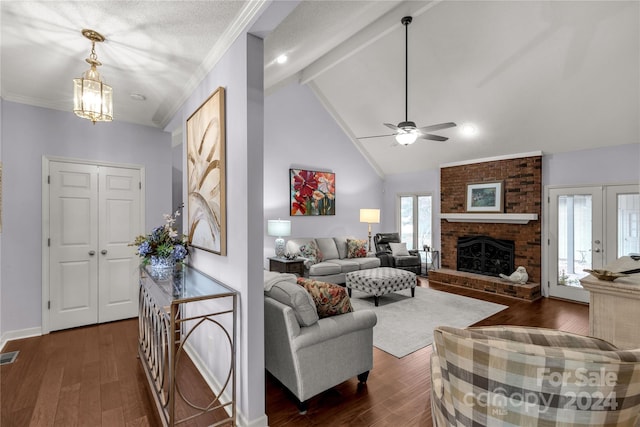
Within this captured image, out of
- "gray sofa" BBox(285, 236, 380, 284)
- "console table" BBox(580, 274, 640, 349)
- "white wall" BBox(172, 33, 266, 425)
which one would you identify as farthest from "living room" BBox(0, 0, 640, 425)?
"console table" BBox(580, 274, 640, 349)

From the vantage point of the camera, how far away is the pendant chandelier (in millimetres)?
2010

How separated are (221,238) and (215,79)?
1.27 metres

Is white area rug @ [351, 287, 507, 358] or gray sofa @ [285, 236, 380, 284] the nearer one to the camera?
white area rug @ [351, 287, 507, 358]

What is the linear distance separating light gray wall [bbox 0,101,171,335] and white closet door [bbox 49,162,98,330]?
12 cm

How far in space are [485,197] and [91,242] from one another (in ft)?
21.2

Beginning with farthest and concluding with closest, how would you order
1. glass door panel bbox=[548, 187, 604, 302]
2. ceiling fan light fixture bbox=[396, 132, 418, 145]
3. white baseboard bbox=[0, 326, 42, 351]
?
glass door panel bbox=[548, 187, 604, 302], ceiling fan light fixture bbox=[396, 132, 418, 145], white baseboard bbox=[0, 326, 42, 351]

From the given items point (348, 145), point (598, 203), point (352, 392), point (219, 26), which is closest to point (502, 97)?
point (598, 203)

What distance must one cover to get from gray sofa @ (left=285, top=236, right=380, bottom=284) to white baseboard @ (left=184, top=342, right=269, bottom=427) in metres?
2.62

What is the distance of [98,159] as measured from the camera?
12.2 ft

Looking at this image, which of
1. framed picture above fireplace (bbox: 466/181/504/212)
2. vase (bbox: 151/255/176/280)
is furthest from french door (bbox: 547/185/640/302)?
vase (bbox: 151/255/176/280)

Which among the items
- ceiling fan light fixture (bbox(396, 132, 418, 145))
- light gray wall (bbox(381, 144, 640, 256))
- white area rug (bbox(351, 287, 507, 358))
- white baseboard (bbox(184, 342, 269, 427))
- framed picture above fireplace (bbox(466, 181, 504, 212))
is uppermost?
ceiling fan light fixture (bbox(396, 132, 418, 145))

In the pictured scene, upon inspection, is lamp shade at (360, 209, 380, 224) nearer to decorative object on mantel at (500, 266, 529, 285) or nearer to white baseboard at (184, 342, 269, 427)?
decorative object on mantel at (500, 266, 529, 285)

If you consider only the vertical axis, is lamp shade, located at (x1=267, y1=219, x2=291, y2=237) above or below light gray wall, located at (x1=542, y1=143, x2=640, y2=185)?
below

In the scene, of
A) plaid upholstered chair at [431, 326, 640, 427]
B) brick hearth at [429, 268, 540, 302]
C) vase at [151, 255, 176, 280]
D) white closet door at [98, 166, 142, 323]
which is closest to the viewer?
plaid upholstered chair at [431, 326, 640, 427]
